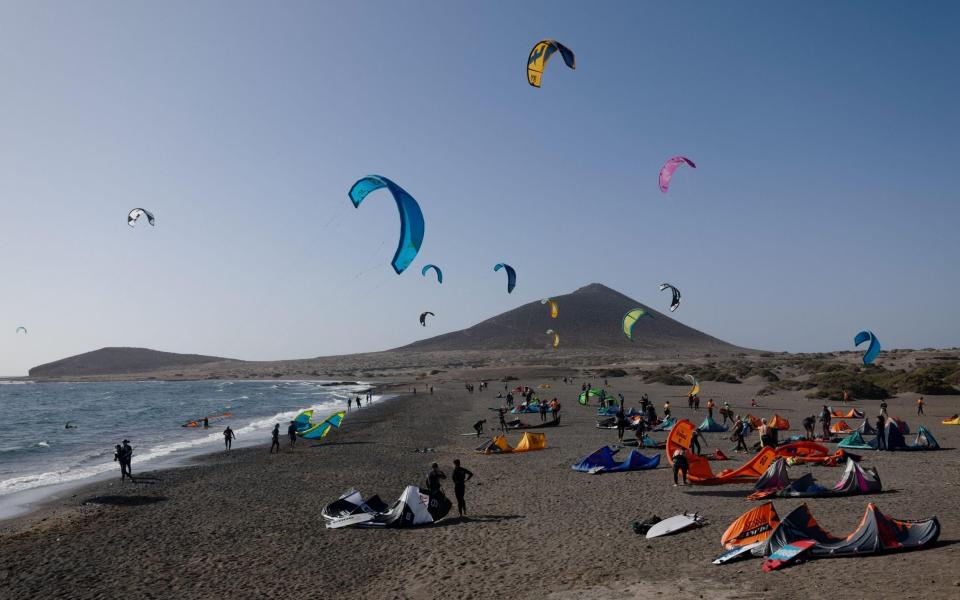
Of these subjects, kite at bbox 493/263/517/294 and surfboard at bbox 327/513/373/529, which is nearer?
surfboard at bbox 327/513/373/529

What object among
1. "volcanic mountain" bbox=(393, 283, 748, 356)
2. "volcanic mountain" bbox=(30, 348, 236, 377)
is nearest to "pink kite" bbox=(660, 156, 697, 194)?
"volcanic mountain" bbox=(393, 283, 748, 356)

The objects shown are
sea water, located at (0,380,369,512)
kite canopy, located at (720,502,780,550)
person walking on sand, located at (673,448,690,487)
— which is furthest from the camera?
sea water, located at (0,380,369,512)

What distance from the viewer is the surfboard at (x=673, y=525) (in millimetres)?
9055

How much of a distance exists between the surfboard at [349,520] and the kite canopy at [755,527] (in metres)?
6.16

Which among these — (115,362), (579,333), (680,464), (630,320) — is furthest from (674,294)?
(115,362)

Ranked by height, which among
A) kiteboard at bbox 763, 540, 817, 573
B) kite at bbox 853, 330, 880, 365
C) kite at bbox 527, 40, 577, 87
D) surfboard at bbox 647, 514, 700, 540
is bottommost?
surfboard at bbox 647, 514, 700, 540

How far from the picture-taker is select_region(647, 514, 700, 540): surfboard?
29.7 feet

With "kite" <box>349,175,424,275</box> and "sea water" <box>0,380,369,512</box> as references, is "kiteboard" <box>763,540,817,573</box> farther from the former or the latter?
"sea water" <box>0,380,369,512</box>

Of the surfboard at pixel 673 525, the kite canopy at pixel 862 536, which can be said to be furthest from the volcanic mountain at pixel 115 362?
the kite canopy at pixel 862 536

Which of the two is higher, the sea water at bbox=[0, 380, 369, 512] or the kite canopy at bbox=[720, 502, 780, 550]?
the kite canopy at bbox=[720, 502, 780, 550]

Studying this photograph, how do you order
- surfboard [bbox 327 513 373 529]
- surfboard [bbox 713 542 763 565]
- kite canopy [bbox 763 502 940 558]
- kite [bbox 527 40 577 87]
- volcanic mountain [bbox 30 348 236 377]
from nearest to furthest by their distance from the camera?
kite canopy [bbox 763 502 940 558] < surfboard [bbox 713 542 763 565] < surfboard [bbox 327 513 373 529] < kite [bbox 527 40 577 87] < volcanic mountain [bbox 30 348 236 377]

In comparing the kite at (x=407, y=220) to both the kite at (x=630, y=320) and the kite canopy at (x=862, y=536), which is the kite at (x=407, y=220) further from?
the kite at (x=630, y=320)

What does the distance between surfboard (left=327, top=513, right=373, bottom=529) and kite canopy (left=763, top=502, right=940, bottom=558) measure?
22.1 ft

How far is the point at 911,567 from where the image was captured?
646 centimetres
